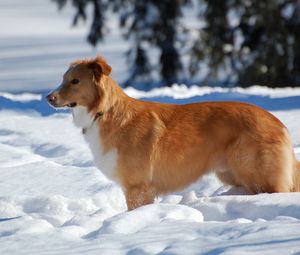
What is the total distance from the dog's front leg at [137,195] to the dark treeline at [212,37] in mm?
10941

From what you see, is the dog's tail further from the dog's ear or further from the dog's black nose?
the dog's black nose

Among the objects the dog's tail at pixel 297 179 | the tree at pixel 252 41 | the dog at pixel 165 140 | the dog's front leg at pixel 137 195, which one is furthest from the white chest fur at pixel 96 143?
the tree at pixel 252 41

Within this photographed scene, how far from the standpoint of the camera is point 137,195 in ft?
18.0

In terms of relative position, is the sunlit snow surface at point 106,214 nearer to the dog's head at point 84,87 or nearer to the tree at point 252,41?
the dog's head at point 84,87

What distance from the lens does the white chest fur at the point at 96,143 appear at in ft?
18.0

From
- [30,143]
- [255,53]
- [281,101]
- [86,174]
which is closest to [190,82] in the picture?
[255,53]

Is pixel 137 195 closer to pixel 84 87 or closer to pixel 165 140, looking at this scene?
pixel 165 140

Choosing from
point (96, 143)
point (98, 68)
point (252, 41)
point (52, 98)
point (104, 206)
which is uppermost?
point (98, 68)

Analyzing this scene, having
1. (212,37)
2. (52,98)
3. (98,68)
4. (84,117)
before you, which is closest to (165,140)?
(84,117)

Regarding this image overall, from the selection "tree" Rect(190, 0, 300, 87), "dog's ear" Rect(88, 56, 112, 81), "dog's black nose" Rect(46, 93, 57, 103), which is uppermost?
"dog's ear" Rect(88, 56, 112, 81)

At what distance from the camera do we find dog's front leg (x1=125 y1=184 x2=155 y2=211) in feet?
18.0

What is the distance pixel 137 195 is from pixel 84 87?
892 mm

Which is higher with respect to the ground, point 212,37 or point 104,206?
point 212,37

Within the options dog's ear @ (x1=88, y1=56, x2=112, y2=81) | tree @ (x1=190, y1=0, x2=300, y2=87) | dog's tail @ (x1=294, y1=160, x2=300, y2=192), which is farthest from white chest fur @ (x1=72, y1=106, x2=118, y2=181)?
tree @ (x1=190, y1=0, x2=300, y2=87)
